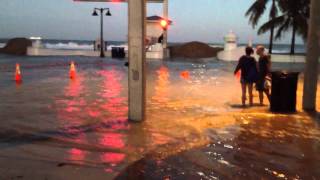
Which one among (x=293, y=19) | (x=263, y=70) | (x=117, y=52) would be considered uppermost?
(x=293, y=19)

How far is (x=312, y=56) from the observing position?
39.7ft

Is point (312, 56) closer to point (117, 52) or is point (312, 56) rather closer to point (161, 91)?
point (161, 91)

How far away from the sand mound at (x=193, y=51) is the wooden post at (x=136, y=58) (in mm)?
37897

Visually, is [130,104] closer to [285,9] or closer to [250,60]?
[250,60]

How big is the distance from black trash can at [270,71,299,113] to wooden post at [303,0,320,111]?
429mm

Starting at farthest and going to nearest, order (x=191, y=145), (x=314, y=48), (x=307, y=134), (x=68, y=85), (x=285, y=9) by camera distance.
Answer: (x=285, y=9) < (x=68, y=85) < (x=314, y=48) < (x=307, y=134) < (x=191, y=145)

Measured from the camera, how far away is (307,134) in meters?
9.66

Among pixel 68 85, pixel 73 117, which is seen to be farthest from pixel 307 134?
pixel 68 85

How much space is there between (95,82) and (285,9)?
24.9 metres

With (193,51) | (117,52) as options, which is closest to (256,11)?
(193,51)

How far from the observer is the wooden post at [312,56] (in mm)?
11945

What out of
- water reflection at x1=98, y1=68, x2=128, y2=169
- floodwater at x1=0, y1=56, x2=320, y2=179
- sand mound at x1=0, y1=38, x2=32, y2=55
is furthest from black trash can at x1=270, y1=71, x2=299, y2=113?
sand mound at x1=0, y1=38, x2=32, y2=55

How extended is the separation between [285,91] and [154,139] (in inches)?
165

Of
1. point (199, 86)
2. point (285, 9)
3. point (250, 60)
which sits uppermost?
point (285, 9)
